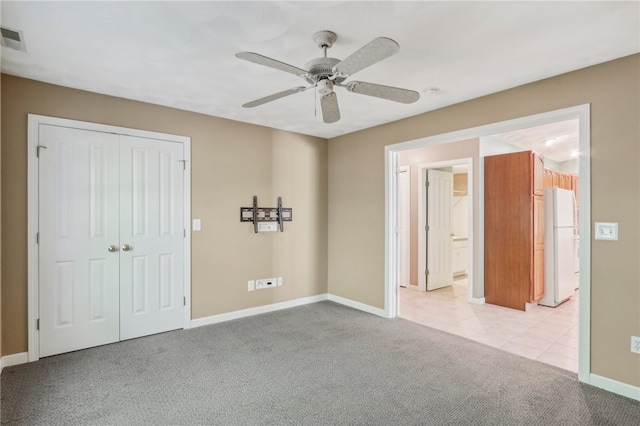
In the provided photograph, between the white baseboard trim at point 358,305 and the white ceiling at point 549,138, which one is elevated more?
the white ceiling at point 549,138

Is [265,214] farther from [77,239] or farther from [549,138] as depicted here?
[549,138]

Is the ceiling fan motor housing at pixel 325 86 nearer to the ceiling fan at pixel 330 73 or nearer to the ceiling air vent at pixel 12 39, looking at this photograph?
the ceiling fan at pixel 330 73

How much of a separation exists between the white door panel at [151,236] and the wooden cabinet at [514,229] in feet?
13.7

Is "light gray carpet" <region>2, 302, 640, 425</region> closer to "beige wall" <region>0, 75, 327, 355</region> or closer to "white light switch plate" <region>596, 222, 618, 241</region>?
"beige wall" <region>0, 75, 327, 355</region>

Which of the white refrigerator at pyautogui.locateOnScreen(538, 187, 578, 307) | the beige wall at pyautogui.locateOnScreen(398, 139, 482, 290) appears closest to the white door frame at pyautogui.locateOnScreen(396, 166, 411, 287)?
the beige wall at pyautogui.locateOnScreen(398, 139, 482, 290)

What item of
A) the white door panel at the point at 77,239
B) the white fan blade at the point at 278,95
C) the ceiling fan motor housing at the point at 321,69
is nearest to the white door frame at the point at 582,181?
the ceiling fan motor housing at the point at 321,69

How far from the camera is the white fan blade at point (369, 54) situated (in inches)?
61.8

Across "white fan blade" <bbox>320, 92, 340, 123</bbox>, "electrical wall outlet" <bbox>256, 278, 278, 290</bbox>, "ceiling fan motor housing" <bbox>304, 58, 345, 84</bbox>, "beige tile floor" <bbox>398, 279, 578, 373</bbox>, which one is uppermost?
"ceiling fan motor housing" <bbox>304, 58, 345, 84</bbox>

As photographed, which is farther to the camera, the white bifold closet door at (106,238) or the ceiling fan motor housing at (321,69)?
the white bifold closet door at (106,238)

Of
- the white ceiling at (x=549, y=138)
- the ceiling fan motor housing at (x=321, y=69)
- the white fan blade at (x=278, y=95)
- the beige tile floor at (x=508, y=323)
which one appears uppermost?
the white ceiling at (x=549, y=138)

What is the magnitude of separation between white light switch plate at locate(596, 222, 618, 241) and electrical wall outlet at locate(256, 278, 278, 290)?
11.2 ft

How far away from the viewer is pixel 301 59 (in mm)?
2432

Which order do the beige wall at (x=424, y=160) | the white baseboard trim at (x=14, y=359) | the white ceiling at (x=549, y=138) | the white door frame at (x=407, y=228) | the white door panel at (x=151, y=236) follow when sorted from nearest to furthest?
the white baseboard trim at (x=14, y=359) < the white door panel at (x=151, y=236) < the white ceiling at (x=549, y=138) < the beige wall at (x=424, y=160) < the white door frame at (x=407, y=228)

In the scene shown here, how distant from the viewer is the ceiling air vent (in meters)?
2.10
